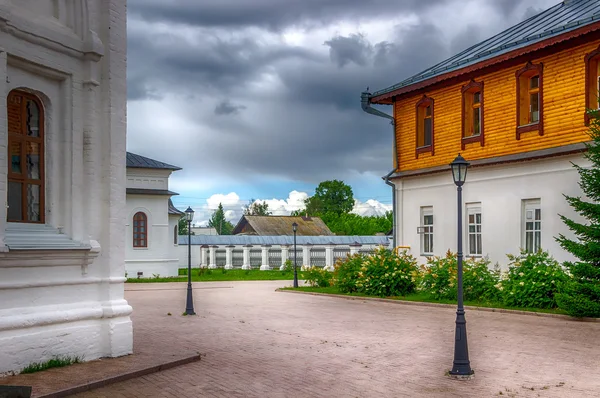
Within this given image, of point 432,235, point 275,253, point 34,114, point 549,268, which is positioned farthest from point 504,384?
point 275,253

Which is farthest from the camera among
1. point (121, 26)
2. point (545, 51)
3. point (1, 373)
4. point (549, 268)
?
point (545, 51)

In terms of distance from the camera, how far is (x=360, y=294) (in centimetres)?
2542

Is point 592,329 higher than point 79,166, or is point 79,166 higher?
point 79,166

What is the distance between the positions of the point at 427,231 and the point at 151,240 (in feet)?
61.0

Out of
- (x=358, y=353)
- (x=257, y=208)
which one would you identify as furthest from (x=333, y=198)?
(x=358, y=353)

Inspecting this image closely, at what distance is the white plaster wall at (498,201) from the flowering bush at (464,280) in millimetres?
1274

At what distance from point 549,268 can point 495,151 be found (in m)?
5.65

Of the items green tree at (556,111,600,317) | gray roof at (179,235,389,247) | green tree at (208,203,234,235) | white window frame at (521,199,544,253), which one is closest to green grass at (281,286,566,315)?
green tree at (556,111,600,317)

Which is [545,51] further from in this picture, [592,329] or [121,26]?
[121,26]

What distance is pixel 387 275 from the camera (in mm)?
24484

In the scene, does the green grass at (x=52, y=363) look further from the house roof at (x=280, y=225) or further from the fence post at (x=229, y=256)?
the house roof at (x=280, y=225)

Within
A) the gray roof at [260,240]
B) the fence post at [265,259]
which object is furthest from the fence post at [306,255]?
the gray roof at [260,240]

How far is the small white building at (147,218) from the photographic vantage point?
39.3 metres

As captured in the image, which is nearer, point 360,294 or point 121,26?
point 121,26
